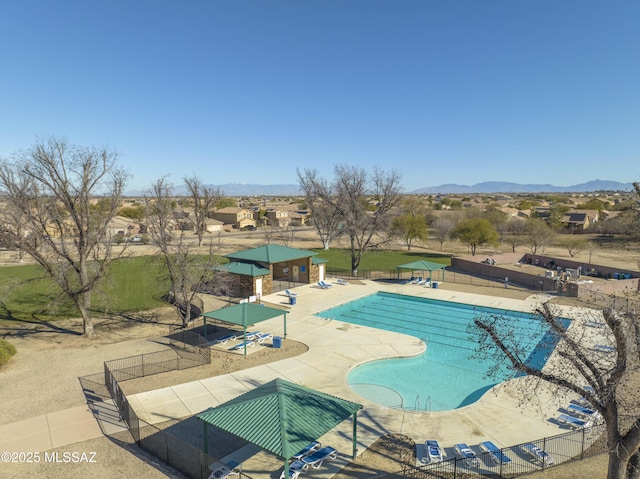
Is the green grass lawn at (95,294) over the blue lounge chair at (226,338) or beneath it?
over

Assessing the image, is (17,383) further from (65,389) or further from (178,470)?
(178,470)

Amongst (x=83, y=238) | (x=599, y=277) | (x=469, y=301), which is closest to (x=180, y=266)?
(x=83, y=238)

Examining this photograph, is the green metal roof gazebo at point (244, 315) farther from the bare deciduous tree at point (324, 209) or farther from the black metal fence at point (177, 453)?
the bare deciduous tree at point (324, 209)

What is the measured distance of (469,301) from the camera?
3206cm

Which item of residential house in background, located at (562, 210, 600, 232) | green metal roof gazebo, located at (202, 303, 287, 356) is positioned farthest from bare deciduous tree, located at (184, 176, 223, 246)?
residential house in background, located at (562, 210, 600, 232)

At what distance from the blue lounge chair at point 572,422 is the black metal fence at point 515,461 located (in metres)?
1.06

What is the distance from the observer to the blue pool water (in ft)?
58.6

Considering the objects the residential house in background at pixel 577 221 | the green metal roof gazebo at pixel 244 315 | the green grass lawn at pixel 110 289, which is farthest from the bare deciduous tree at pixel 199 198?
the residential house in background at pixel 577 221

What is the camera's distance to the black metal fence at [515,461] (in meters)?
11.5

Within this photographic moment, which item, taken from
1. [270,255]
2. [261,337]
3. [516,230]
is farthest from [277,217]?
[261,337]

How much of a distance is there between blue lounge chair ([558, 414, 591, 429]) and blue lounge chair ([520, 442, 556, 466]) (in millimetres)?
2822

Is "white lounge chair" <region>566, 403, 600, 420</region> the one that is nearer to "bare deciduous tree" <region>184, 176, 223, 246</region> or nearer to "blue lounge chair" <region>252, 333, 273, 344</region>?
"blue lounge chair" <region>252, 333, 273, 344</region>

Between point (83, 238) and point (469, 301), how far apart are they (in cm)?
2752

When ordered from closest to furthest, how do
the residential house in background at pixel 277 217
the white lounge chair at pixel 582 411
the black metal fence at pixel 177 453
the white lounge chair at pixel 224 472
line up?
1. the white lounge chair at pixel 224 472
2. the black metal fence at pixel 177 453
3. the white lounge chair at pixel 582 411
4. the residential house in background at pixel 277 217
